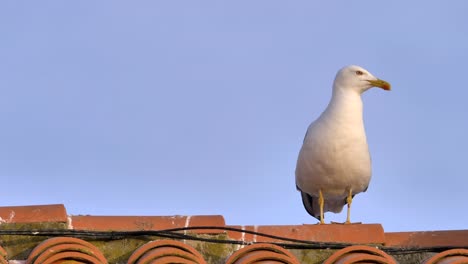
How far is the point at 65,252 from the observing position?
5.68 m

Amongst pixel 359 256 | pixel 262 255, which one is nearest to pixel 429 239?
pixel 359 256

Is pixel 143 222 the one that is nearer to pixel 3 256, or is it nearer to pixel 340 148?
pixel 3 256

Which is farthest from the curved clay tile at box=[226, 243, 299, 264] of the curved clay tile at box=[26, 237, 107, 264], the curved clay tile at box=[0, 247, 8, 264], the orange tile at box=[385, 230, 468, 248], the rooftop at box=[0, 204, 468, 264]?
the curved clay tile at box=[0, 247, 8, 264]

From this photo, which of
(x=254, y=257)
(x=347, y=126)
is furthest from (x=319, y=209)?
(x=254, y=257)

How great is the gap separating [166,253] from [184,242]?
1.21ft

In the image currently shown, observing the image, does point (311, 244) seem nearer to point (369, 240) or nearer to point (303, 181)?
point (369, 240)

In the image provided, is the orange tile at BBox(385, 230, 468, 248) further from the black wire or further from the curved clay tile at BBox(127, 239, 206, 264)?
the curved clay tile at BBox(127, 239, 206, 264)

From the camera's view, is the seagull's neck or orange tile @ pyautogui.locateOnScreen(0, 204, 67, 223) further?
the seagull's neck

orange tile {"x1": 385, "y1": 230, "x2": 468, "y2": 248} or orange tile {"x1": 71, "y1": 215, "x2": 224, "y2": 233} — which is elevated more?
orange tile {"x1": 385, "y1": 230, "x2": 468, "y2": 248}

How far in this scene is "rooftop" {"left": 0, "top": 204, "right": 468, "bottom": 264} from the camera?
582 cm

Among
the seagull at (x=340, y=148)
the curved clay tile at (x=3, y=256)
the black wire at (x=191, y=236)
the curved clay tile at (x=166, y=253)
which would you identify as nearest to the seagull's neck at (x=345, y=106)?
the seagull at (x=340, y=148)

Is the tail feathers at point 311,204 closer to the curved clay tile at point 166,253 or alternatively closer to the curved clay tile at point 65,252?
the curved clay tile at point 166,253

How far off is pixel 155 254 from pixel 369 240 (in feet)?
4.41

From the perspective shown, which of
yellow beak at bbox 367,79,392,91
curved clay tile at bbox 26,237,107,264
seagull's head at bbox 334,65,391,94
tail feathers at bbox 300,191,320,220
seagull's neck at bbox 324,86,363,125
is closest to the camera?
curved clay tile at bbox 26,237,107,264
